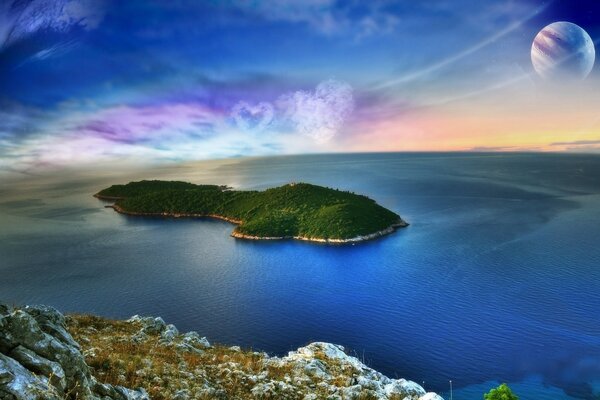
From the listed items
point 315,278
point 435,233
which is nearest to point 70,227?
point 315,278

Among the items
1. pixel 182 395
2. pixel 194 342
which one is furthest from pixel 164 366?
pixel 194 342

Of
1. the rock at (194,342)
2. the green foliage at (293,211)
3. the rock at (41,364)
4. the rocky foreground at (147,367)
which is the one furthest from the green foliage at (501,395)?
the green foliage at (293,211)

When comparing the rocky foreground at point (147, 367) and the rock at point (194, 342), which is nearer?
the rocky foreground at point (147, 367)

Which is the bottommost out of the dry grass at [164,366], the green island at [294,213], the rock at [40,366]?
the green island at [294,213]

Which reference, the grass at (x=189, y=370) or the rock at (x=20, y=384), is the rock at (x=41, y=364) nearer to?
the rock at (x=20, y=384)

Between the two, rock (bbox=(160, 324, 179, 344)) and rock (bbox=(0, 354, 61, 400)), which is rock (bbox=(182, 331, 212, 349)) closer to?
rock (bbox=(160, 324, 179, 344))
